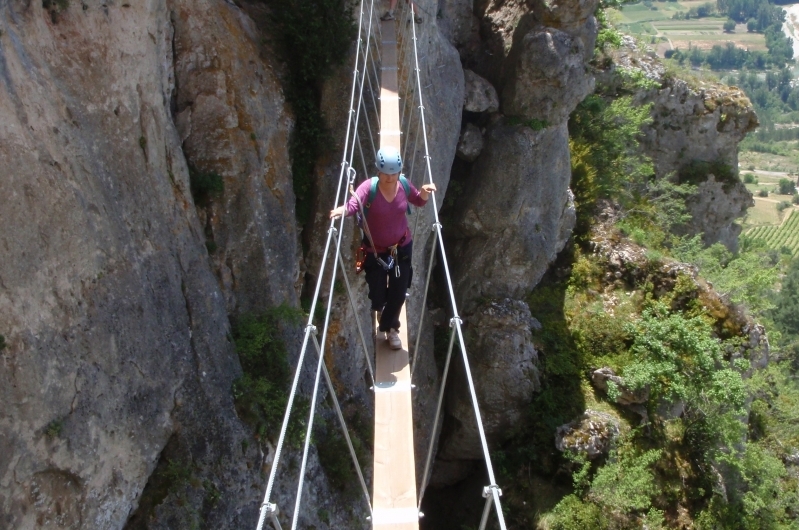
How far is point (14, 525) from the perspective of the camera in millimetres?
3271

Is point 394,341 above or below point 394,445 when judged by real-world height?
above

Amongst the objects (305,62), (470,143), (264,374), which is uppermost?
(305,62)

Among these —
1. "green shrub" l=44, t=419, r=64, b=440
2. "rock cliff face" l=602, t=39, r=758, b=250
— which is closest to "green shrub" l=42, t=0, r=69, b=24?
"green shrub" l=44, t=419, r=64, b=440

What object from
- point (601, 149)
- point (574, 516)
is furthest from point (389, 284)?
point (601, 149)

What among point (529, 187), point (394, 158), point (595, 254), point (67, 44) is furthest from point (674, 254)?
point (67, 44)

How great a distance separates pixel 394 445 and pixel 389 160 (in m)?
1.85

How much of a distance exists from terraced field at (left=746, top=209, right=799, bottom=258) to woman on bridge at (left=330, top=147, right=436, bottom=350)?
66.5 metres

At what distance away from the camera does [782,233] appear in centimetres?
6512

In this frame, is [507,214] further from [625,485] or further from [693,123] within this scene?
[693,123]

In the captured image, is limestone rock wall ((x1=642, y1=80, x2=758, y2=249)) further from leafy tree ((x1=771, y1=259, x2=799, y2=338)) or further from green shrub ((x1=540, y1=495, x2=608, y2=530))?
leafy tree ((x1=771, y1=259, x2=799, y2=338))

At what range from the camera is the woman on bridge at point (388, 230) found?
421 cm

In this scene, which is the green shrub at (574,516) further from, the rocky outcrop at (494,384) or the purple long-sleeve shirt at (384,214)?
the purple long-sleeve shirt at (384,214)

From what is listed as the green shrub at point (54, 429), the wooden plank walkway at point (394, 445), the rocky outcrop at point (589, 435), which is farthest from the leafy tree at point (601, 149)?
the green shrub at point (54, 429)

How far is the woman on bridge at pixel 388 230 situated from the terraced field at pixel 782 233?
66548mm
